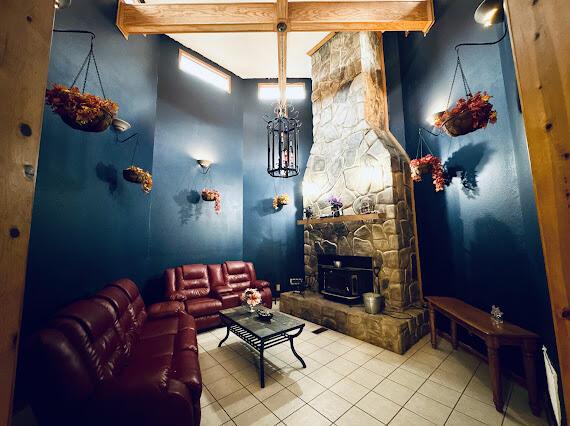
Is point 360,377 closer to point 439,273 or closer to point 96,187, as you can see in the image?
point 439,273

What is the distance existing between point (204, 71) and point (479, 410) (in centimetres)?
736

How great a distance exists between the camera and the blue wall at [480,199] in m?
2.33

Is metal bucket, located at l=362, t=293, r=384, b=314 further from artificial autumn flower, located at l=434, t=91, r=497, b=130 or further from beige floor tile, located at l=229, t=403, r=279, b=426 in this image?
artificial autumn flower, located at l=434, t=91, r=497, b=130

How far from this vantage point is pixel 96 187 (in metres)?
3.01

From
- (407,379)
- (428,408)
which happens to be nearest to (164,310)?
(407,379)

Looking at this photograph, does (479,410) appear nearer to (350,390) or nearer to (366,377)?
(366,377)

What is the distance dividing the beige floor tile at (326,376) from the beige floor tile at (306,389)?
0.06 m

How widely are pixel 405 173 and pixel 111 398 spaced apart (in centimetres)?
447

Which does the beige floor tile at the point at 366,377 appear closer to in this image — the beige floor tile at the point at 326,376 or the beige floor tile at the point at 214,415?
the beige floor tile at the point at 326,376

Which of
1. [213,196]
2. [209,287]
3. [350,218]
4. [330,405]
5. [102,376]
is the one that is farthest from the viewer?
[213,196]

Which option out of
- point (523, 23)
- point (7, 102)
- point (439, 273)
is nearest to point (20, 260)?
point (7, 102)

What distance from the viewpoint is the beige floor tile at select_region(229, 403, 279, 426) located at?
1981mm

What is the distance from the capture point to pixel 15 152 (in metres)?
0.72

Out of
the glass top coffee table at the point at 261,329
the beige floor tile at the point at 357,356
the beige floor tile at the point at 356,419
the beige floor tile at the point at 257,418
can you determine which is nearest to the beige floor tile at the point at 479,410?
the beige floor tile at the point at 356,419
